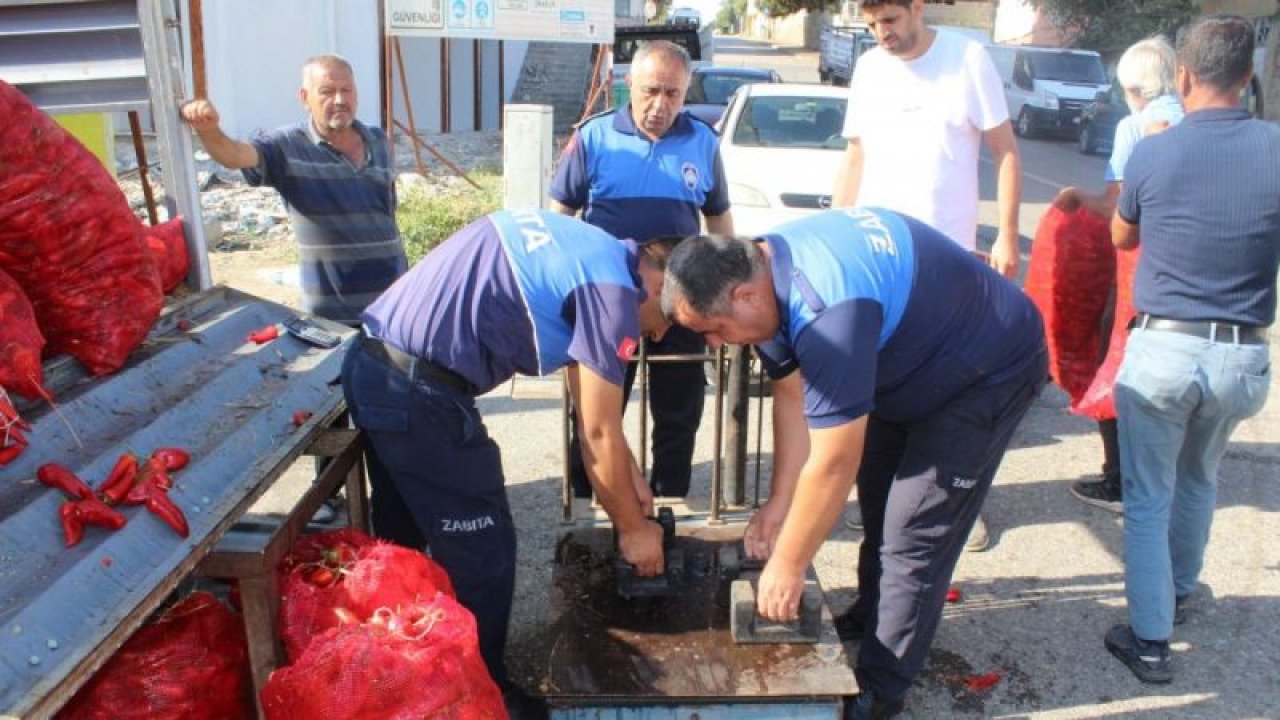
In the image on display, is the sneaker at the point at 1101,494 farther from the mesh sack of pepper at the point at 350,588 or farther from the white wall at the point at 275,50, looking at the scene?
the white wall at the point at 275,50

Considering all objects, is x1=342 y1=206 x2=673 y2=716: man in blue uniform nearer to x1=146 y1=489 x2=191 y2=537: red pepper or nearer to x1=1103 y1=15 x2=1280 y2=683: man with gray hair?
x1=146 y1=489 x2=191 y2=537: red pepper

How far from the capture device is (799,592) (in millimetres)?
2654

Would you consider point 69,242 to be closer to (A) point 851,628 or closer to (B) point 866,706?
(B) point 866,706

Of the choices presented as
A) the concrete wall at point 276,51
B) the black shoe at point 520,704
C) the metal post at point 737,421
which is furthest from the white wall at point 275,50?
the black shoe at point 520,704

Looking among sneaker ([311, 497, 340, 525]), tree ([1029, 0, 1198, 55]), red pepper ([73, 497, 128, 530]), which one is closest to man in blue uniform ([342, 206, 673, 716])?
red pepper ([73, 497, 128, 530])

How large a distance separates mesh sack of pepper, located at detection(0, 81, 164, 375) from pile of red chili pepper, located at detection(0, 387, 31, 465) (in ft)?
1.46

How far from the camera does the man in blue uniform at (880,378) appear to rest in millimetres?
2322

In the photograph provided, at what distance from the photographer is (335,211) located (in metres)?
3.95

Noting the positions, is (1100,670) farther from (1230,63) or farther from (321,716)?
(321,716)

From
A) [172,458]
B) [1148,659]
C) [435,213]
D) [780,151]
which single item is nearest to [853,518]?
[1148,659]

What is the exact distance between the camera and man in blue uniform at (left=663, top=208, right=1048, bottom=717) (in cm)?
232

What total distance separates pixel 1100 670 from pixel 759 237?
2.02m

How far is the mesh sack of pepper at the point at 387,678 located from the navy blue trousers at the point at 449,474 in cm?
52

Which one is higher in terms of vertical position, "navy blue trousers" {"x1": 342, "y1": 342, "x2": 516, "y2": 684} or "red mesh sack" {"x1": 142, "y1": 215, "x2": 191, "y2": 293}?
"red mesh sack" {"x1": 142, "y1": 215, "x2": 191, "y2": 293}
